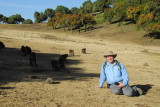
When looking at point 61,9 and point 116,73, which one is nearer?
point 116,73

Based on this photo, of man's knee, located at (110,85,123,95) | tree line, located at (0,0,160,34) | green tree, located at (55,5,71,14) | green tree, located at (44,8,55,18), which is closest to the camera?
man's knee, located at (110,85,123,95)

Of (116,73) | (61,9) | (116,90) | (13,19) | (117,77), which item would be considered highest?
(61,9)

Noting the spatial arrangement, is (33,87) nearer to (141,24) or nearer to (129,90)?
(129,90)

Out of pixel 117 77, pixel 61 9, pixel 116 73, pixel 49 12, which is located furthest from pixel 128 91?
pixel 61 9

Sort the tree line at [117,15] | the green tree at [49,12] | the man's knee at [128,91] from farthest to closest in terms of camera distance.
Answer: the green tree at [49,12]
the tree line at [117,15]
the man's knee at [128,91]

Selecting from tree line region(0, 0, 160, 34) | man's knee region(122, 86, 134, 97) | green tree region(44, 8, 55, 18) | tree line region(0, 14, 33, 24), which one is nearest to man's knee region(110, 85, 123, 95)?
man's knee region(122, 86, 134, 97)

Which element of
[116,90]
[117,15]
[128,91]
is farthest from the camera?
[117,15]

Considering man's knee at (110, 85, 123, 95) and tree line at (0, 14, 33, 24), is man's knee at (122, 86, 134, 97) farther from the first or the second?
tree line at (0, 14, 33, 24)

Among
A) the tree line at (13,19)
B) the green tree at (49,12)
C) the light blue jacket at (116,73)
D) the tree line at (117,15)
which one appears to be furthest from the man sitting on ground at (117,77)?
the tree line at (13,19)

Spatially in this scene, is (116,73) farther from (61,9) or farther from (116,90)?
(61,9)

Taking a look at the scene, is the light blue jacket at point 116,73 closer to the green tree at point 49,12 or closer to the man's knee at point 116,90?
the man's knee at point 116,90

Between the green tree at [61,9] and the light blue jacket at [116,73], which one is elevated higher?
the green tree at [61,9]

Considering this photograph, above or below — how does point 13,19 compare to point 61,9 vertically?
below

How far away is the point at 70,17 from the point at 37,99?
242 ft
